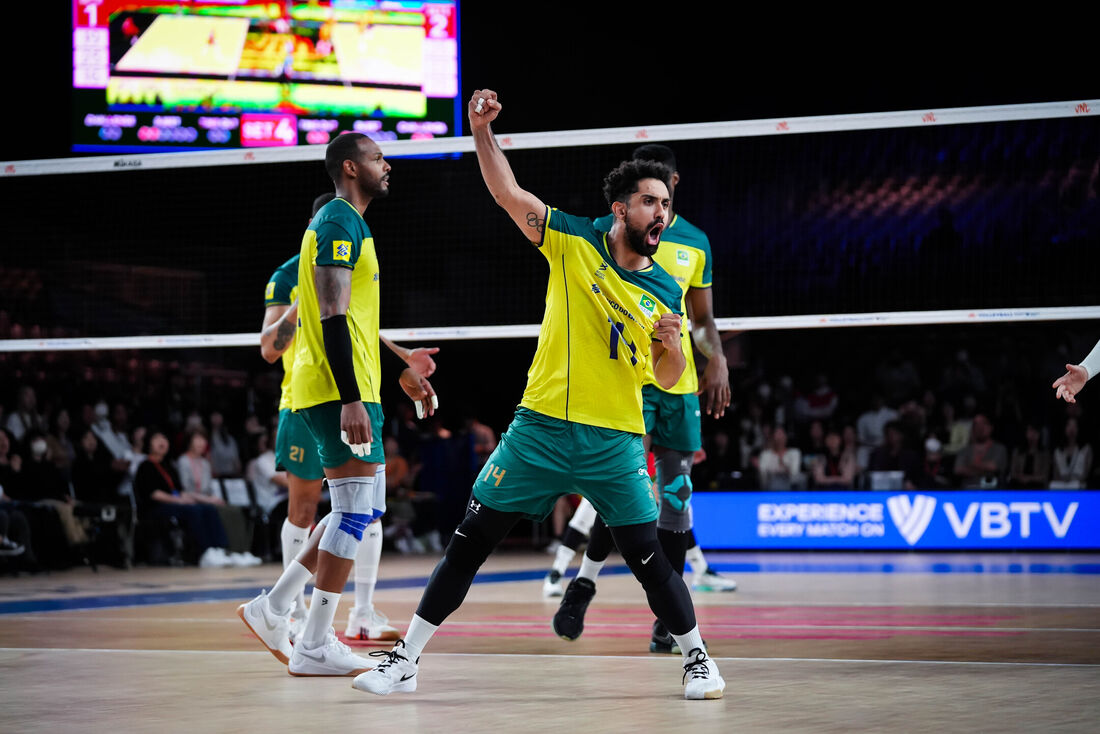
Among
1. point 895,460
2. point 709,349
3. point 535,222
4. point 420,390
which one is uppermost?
point 535,222

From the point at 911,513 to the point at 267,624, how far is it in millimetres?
10452

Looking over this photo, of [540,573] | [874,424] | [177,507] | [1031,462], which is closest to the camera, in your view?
[540,573]

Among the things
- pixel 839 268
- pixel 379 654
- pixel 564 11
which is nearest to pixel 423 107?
pixel 564 11

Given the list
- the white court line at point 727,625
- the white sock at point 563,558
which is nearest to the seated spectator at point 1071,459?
the white sock at point 563,558

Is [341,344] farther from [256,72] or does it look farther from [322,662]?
[256,72]

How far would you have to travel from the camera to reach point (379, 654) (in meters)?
4.70

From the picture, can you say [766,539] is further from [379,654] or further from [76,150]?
[379,654]

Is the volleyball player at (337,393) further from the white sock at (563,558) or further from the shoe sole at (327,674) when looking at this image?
the white sock at (563,558)

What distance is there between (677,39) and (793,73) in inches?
66.4

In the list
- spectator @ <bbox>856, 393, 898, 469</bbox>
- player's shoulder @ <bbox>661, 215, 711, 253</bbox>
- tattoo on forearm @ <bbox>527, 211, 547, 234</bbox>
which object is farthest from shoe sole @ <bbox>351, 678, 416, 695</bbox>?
spectator @ <bbox>856, 393, 898, 469</bbox>

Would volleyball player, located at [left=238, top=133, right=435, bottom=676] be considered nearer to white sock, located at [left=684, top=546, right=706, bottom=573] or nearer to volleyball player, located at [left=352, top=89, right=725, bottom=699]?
volleyball player, located at [left=352, top=89, right=725, bottom=699]

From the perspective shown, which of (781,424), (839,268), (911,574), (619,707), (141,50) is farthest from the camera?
(781,424)

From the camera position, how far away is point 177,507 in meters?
14.2

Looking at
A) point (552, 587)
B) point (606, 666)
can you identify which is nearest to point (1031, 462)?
point (552, 587)
